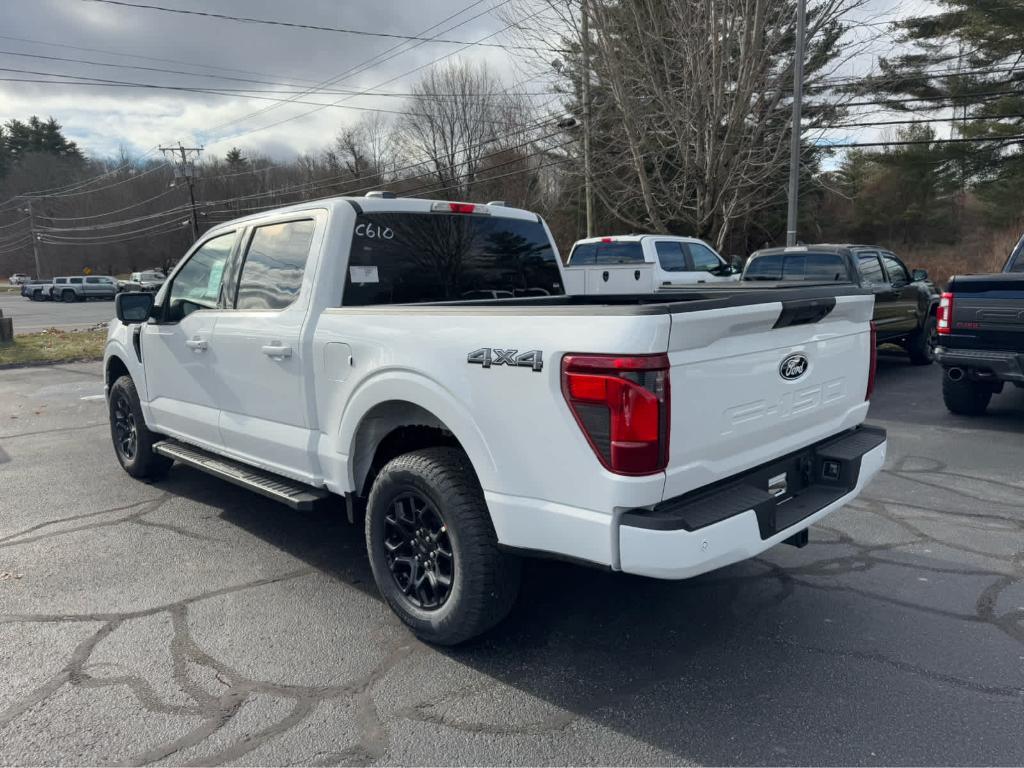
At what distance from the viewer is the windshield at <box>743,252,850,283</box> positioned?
9.97 m

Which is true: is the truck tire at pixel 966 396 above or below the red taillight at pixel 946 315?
below

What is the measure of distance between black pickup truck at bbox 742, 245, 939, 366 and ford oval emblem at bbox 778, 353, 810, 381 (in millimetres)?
7169

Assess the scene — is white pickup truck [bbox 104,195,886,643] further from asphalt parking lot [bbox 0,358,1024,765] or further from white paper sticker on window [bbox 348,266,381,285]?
asphalt parking lot [bbox 0,358,1024,765]

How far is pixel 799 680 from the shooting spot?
298 centimetres

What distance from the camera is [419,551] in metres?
3.33

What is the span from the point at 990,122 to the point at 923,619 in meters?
32.8

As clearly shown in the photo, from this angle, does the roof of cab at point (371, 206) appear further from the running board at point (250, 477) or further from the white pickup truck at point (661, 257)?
the white pickup truck at point (661, 257)

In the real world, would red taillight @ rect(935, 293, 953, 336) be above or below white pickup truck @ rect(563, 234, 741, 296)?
below

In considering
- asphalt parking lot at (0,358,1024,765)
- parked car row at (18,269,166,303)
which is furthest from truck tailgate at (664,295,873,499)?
parked car row at (18,269,166,303)

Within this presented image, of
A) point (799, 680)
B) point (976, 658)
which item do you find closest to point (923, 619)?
point (976, 658)

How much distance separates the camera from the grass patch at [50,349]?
1395 centimetres

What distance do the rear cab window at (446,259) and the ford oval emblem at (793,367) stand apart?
201 centimetres

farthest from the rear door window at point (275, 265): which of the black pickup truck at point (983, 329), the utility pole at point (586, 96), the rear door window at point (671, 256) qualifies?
the utility pole at point (586, 96)

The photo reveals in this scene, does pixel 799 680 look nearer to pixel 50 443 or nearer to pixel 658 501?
pixel 658 501
